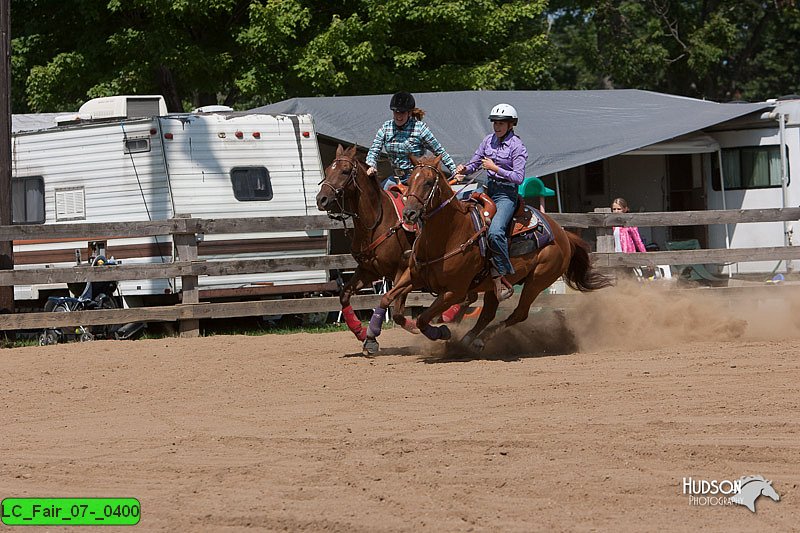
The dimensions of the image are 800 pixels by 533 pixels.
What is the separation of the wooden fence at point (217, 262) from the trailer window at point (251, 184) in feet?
6.88

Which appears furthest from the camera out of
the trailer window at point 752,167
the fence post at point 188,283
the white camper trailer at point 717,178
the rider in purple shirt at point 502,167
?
the trailer window at point 752,167

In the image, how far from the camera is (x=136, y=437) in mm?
7371

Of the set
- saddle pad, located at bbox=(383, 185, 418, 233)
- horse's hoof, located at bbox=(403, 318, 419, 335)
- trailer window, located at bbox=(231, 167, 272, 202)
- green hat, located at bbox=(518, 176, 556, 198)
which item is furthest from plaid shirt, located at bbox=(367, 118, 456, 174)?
green hat, located at bbox=(518, 176, 556, 198)

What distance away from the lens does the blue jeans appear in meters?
10.9

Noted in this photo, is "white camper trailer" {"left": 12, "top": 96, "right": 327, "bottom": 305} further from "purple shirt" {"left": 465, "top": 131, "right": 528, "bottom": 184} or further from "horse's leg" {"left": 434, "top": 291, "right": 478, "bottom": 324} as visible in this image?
"purple shirt" {"left": 465, "top": 131, "right": 528, "bottom": 184}

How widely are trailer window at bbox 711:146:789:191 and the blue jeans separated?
12.5 meters

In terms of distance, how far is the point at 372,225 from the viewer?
36.1 ft

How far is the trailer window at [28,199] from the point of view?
54.7 feet

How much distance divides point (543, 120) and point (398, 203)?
984 cm

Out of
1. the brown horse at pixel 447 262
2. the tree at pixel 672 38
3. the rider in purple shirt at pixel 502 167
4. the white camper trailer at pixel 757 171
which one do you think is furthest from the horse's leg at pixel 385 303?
the tree at pixel 672 38

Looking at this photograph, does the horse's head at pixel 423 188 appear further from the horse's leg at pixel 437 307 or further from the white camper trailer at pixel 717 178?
the white camper trailer at pixel 717 178

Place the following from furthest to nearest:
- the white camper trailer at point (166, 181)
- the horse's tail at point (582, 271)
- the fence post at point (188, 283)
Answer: the white camper trailer at point (166, 181), the fence post at point (188, 283), the horse's tail at point (582, 271)

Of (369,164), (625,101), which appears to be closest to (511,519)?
(369,164)

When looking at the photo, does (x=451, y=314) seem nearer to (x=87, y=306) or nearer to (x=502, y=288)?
(x=502, y=288)
